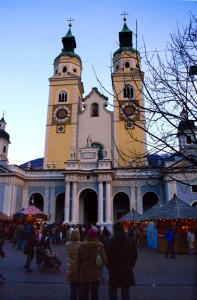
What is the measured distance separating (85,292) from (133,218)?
20.8 meters

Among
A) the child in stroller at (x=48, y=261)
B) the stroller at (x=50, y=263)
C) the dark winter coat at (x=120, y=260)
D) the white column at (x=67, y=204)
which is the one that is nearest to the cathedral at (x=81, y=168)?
the white column at (x=67, y=204)

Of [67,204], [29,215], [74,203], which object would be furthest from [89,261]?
[67,204]

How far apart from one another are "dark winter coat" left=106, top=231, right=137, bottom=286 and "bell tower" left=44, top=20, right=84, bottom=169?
A: 34480mm

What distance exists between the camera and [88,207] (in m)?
38.8

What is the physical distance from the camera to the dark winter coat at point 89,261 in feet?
16.7

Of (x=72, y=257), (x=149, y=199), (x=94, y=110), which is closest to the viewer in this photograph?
(x=72, y=257)

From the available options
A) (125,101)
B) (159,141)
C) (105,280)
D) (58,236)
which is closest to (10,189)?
(58,236)

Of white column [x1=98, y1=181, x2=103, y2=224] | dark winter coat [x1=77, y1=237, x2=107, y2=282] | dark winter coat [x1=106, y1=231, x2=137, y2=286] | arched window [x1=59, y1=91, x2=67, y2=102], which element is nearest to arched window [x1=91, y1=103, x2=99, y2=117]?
arched window [x1=59, y1=91, x2=67, y2=102]

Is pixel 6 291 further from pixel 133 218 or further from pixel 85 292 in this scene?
pixel 133 218

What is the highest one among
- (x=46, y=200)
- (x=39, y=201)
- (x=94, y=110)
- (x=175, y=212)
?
(x=94, y=110)

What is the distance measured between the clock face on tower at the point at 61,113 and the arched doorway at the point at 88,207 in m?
12.4

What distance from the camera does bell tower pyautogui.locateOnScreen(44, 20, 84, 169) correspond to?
40531mm

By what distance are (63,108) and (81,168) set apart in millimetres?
12876

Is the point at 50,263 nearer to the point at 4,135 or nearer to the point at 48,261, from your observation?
the point at 48,261
